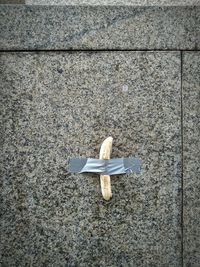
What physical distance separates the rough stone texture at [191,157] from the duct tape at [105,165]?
56 centimetres

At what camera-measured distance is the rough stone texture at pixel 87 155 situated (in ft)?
11.1

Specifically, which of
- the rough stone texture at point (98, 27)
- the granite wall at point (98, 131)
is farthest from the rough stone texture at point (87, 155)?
the rough stone texture at point (98, 27)

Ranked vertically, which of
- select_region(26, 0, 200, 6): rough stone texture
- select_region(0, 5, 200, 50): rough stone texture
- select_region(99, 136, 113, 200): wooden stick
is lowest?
select_region(99, 136, 113, 200): wooden stick

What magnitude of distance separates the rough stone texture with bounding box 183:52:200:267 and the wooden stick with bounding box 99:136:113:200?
2.64 feet

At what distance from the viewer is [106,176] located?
3350mm

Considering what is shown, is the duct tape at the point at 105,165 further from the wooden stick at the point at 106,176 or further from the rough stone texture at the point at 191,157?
the rough stone texture at the point at 191,157

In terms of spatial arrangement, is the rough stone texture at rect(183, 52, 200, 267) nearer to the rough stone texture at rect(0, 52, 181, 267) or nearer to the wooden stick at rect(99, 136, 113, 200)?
the rough stone texture at rect(0, 52, 181, 267)

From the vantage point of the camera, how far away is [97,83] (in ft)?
11.3

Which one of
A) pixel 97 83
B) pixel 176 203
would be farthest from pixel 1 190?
pixel 176 203

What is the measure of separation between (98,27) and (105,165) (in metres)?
1.42

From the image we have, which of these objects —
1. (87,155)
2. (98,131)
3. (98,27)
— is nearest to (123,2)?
(98,27)

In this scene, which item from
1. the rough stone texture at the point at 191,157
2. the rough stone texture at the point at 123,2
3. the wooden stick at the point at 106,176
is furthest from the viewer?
the rough stone texture at the point at 123,2

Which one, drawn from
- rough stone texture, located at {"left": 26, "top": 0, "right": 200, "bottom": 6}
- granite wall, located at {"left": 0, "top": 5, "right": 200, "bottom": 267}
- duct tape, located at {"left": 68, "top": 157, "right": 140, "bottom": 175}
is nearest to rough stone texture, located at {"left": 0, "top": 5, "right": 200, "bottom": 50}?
granite wall, located at {"left": 0, "top": 5, "right": 200, "bottom": 267}

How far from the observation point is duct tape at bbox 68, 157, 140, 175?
337cm
